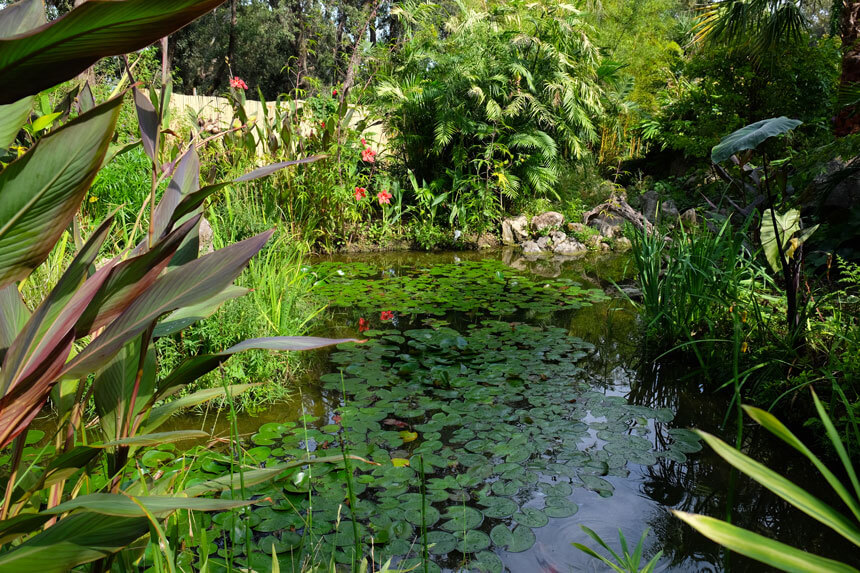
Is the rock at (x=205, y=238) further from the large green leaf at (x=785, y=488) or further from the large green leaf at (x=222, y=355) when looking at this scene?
the large green leaf at (x=785, y=488)

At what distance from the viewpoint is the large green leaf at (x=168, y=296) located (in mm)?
931

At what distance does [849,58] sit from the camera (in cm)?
521

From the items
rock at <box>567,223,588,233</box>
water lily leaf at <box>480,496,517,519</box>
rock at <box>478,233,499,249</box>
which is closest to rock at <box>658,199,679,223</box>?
rock at <box>567,223,588,233</box>

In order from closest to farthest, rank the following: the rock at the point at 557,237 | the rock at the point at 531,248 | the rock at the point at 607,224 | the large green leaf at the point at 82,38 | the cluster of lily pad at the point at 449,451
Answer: the large green leaf at the point at 82,38, the cluster of lily pad at the point at 449,451, the rock at the point at 531,248, the rock at the point at 557,237, the rock at the point at 607,224

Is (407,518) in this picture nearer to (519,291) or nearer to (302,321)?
(302,321)

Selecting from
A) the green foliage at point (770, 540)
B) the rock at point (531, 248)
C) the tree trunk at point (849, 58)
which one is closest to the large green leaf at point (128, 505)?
the green foliage at point (770, 540)

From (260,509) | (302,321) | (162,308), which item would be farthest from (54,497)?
(302,321)

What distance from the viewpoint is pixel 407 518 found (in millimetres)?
1851

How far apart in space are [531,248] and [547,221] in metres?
0.68

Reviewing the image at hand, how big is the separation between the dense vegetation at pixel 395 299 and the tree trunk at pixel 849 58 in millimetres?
38

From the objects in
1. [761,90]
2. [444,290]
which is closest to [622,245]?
[761,90]

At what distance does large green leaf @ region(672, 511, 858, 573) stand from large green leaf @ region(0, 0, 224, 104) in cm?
69

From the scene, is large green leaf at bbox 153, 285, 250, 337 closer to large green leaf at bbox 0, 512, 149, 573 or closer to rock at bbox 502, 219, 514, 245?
large green leaf at bbox 0, 512, 149, 573

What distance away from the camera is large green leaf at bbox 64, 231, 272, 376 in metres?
0.93
